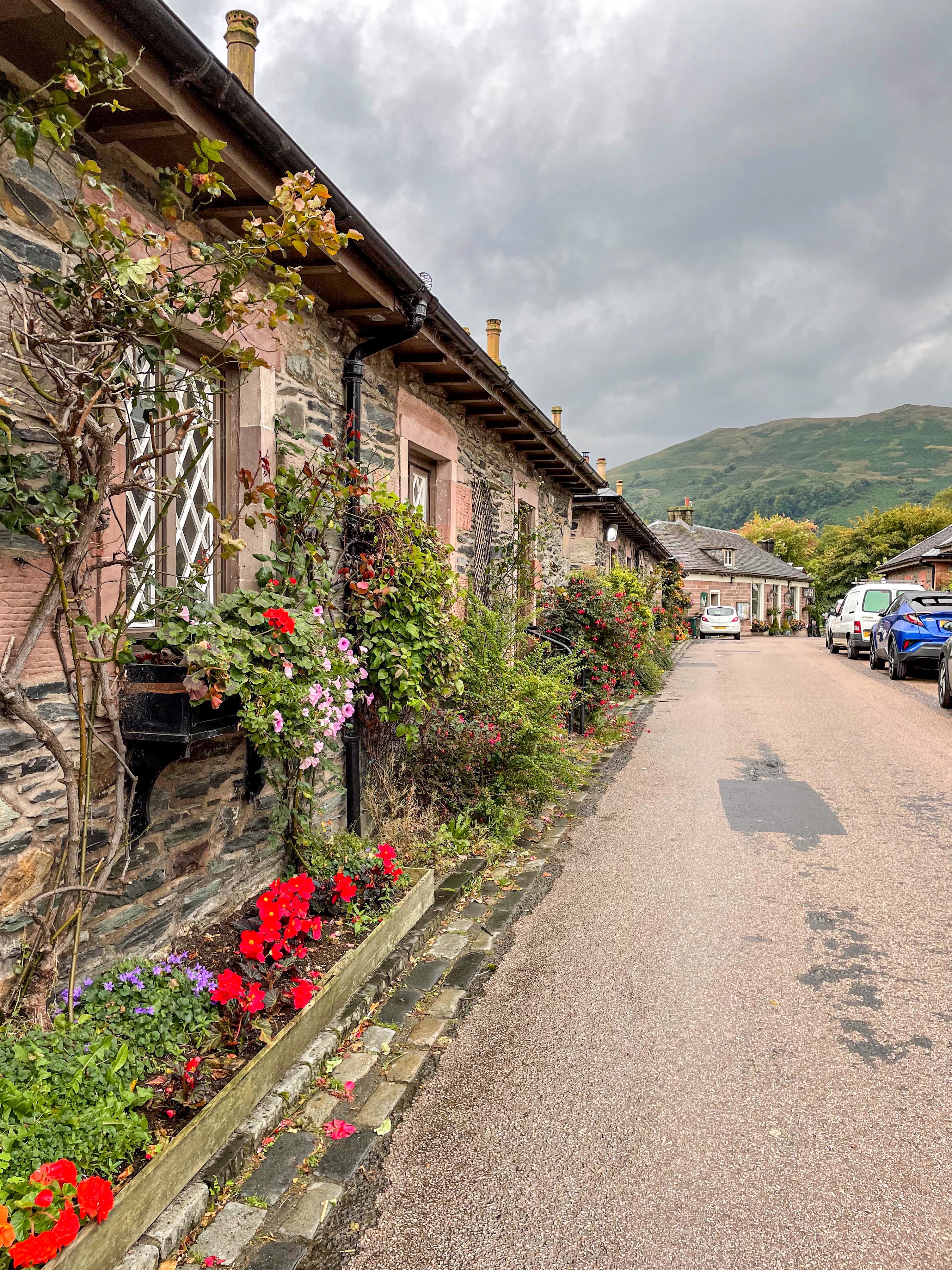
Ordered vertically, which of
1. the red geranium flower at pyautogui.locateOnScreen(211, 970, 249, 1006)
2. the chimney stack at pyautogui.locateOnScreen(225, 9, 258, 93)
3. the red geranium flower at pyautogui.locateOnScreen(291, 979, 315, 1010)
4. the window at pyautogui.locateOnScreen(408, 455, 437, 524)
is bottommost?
the red geranium flower at pyautogui.locateOnScreen(291, 979, 315, 1010)

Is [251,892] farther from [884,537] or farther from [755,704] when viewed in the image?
[884,537]

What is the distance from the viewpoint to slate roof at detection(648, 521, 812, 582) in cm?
4616

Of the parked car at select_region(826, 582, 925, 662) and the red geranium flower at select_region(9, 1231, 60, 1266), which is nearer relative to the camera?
the red geranium flower at select_region(9, 1231, 60, 1266)

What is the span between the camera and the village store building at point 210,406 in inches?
105

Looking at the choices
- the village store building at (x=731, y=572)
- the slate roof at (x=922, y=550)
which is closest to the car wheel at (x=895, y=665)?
the slate roof at (x=922, y=550)

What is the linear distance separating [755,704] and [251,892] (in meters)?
10.2

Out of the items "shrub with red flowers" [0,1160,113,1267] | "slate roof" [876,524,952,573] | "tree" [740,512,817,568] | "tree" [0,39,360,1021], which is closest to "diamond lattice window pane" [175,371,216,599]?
"tree" [0,39,360,1021]

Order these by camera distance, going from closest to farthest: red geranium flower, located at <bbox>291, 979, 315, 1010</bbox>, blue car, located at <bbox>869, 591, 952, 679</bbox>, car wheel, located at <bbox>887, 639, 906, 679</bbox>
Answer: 1. red geranium flower, located at <bbox>291, 979, 315, 1010</bbox>
2. blue car, located at <bbox>869, 591, 952, 679</bbox>
3. car wheel, located at <bbox>887, 639, 906, 679</bbox>

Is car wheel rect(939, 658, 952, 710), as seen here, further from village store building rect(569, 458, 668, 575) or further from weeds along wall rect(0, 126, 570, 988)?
weeds along wall rect(0, 126, 570, 988)

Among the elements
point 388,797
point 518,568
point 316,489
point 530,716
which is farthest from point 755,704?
point 316,489

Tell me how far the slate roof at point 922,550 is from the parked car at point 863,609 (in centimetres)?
638

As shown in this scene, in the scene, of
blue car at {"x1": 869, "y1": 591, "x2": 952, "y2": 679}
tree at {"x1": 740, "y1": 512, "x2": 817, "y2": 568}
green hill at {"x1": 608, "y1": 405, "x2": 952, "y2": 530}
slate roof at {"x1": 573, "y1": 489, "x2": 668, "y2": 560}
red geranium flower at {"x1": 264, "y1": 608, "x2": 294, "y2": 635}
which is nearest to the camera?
red geranium flower at {"x1": 264, "y1": 608, "x2": 294, "y2": 635}

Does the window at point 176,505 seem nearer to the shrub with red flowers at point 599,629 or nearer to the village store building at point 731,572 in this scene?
the shrub with red flowers at point 599,629

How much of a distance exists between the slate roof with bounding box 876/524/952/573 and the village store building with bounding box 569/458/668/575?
41.0 ft
